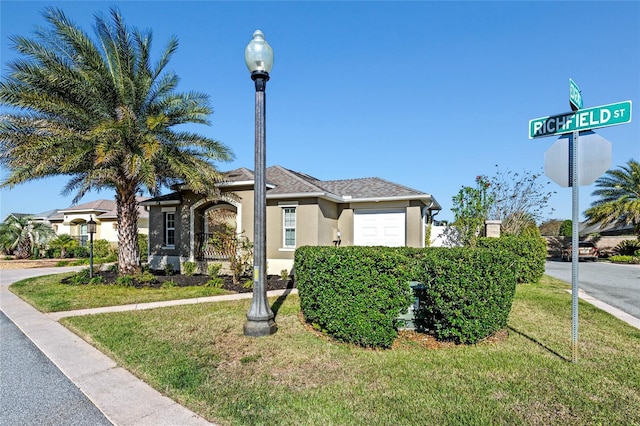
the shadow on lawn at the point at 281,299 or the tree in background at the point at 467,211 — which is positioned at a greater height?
the tree in background at the point at 467,211

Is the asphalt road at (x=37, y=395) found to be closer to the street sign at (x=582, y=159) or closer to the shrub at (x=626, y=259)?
the street sign at (x=582, y=159)

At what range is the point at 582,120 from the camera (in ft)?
15.6

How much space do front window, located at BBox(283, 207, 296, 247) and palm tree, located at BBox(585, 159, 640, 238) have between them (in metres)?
23.4

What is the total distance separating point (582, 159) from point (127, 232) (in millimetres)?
13270

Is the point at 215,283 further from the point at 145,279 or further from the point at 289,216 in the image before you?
the point at 289,216

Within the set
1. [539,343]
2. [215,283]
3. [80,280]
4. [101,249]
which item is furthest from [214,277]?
[101,249]

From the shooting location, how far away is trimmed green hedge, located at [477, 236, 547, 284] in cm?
1226

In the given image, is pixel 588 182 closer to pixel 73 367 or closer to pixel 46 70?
pixel 73 367

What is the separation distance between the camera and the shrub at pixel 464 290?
211 inches

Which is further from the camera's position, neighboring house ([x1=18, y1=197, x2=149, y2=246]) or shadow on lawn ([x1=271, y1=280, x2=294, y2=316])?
neighboring house ([x1=18, y1=197, x2=149, y2=246])

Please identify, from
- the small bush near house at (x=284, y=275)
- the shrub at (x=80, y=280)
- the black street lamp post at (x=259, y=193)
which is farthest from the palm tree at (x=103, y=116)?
the black street lamp post at (x=259, y=193)

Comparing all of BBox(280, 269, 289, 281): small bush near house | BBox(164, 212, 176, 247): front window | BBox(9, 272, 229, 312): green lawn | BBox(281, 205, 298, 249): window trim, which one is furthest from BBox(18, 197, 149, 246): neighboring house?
BBox(280, 269, 289, 281): small bush near house

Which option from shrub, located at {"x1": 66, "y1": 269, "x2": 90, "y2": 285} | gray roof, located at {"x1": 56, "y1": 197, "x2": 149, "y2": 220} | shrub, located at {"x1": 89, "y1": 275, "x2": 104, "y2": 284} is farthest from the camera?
gray roof, located at {"x1": 56, "y1": 197, "x2": 149, "y2": 220}

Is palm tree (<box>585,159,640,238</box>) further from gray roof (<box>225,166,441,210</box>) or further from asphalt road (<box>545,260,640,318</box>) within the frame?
gray roof (<box>225,166,441,210</box>)
